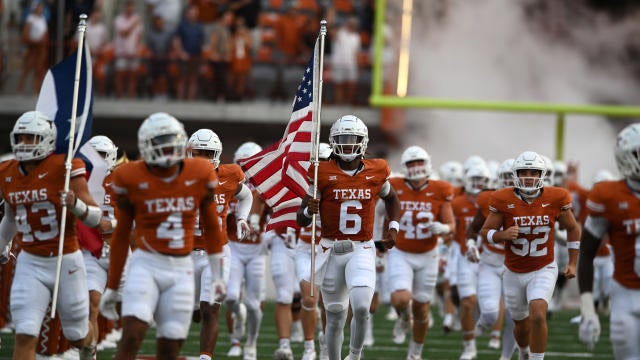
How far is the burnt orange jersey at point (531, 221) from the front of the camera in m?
10.2

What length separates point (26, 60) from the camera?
21.0 meters

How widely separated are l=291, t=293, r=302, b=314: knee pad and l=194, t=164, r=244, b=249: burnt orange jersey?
2861 mm

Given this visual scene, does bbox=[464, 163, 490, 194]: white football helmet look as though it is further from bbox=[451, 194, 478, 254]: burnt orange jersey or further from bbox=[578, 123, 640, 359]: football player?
bbox=[578, 123, 640, 359]: football player

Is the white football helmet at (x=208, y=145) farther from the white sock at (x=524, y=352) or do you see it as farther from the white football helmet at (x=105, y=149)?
the white sock at (x=524, y=352)

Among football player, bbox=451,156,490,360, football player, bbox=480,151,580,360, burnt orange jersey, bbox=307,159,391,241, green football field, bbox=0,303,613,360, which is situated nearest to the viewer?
burnt orange jersey, bbox=307,159,391,241

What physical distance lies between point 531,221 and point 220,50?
12149 millimetres

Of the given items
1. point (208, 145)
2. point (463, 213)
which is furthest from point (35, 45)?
point (208, 145)

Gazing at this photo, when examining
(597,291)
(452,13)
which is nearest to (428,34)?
(452,13)

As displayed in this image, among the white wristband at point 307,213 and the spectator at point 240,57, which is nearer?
the white wristband at point 307,213

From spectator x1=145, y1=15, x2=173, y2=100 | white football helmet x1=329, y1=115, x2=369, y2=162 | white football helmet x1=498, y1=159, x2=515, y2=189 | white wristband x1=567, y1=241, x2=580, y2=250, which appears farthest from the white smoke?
white football helmet x1=329, y1=115, x2=369, y2=162

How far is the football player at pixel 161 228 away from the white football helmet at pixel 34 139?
0.78 m

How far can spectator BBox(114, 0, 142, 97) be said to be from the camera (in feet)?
70.1

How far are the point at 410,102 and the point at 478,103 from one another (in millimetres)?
961

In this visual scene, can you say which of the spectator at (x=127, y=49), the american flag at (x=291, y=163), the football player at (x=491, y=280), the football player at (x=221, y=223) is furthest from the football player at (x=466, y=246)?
the spectator at (x=127, y=49)
